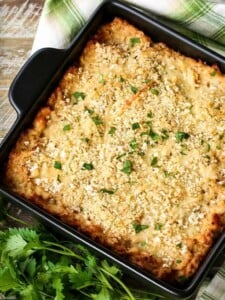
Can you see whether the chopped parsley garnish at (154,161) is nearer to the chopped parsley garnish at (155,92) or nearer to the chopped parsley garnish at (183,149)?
the chopped parsley garnish at (183,149)

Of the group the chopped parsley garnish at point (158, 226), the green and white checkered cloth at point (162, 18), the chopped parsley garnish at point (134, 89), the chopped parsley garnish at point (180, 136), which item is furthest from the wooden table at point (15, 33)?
the chopped parsley garnish at point (158, 226)

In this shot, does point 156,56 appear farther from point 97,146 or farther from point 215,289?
point 215,289

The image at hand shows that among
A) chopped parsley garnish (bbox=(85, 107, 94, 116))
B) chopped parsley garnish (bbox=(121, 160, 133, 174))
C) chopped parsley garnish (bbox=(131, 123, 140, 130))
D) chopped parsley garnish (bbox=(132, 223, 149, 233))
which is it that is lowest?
chopped parsley garnish (bbox=(132, 223, 149, 233))

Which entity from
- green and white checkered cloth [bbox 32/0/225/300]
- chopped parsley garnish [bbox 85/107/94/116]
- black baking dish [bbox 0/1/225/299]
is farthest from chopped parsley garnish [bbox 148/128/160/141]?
green and white checkered cloth [bbox 32/0/225/300]

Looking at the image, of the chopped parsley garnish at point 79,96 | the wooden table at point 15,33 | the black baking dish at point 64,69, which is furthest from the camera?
the wooden table at point 15,33

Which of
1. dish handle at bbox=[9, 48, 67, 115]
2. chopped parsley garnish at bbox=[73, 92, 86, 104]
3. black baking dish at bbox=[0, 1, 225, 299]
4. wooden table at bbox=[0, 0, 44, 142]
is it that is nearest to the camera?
black baking dish at bbox=[0, 1, 225, 299]

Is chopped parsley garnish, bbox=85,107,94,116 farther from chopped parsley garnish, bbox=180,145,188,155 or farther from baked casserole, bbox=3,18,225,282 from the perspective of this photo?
chopped parsley garnish, bbox=180,145,188,155

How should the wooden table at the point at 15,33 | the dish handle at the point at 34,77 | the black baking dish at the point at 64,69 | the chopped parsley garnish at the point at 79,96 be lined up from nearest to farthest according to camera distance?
the black baking dish at the point at 64,69
the dish handle at the point at 34,77
the chopped parsley garnish at the point at 79,96
the wooden table at the point at 15,33

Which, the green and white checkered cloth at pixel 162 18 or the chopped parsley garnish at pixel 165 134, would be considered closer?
the chopped parsley garnish at pixel 165 134

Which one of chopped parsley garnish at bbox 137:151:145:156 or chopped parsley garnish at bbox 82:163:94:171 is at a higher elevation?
chopped parsley garnish at bbox 137:151:145:156
